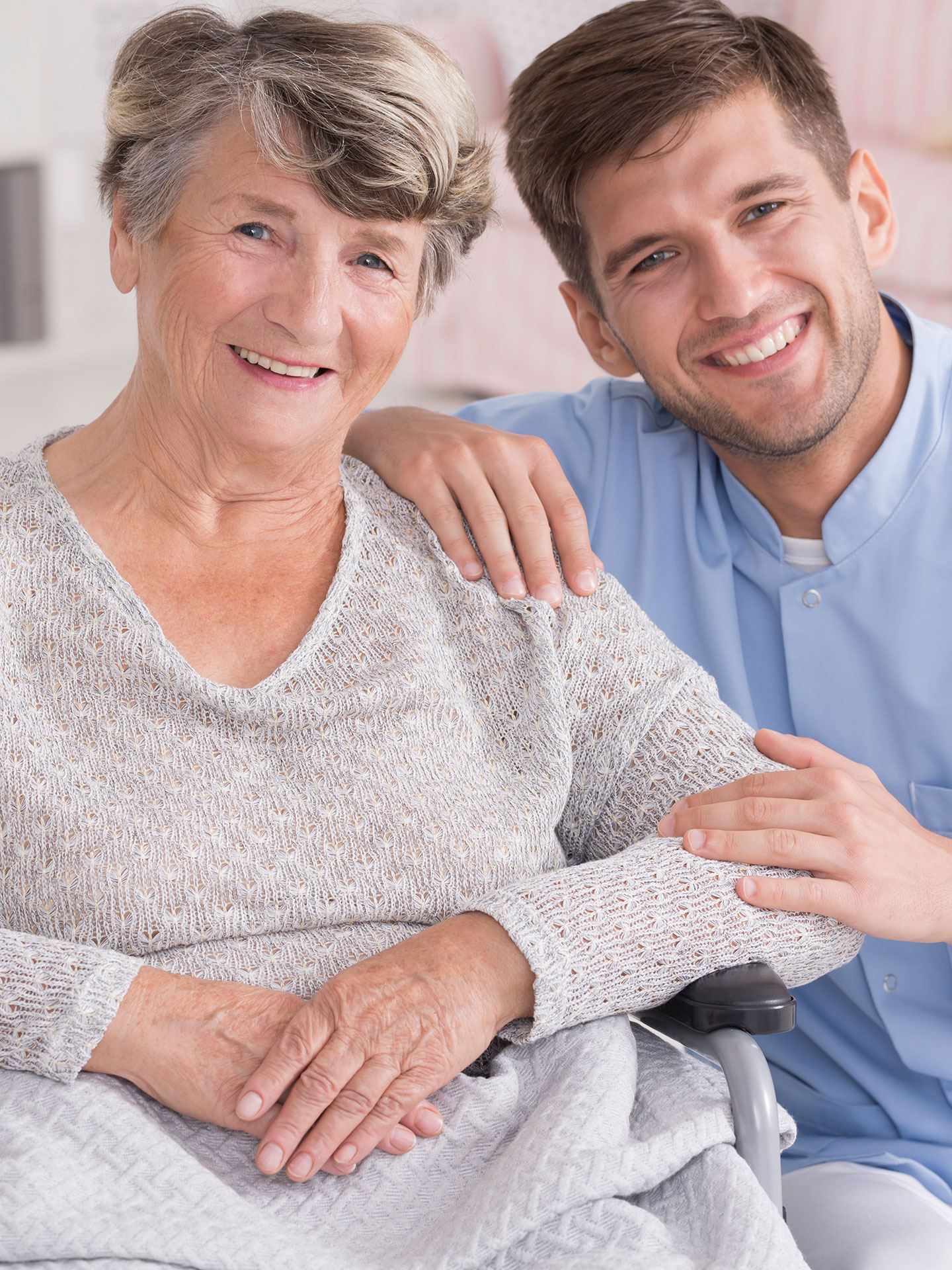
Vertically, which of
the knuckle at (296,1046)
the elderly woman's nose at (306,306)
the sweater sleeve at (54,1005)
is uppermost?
the elderly woman's nose at (306,306)

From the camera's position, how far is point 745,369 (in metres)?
1.73

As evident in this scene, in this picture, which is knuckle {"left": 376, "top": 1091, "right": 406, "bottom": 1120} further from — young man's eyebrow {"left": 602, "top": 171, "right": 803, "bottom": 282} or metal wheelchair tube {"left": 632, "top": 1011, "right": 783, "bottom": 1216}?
young man's eyebrow {"left": 602, "top": 171, "right": 803, "bottom": 282}

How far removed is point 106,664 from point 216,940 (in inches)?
12.1

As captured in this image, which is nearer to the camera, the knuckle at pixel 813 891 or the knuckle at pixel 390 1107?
the knuckle at pixel 390 1107

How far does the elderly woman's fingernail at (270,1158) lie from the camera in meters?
1.10

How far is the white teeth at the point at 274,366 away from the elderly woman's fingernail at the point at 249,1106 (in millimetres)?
742

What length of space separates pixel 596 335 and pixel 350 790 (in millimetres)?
931

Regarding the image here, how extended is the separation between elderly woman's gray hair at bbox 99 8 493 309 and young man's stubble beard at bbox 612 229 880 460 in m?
0.47

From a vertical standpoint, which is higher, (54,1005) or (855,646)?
(855,646)

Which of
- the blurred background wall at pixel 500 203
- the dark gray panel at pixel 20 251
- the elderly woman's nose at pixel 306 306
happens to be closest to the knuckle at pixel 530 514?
the elderly woman's nose at pixel 306 306

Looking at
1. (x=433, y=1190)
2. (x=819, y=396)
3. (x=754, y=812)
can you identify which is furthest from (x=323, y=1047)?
(x=819, y=396)

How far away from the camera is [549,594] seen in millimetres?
1495

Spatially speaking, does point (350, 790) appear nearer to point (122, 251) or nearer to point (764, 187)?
point (122, 251)

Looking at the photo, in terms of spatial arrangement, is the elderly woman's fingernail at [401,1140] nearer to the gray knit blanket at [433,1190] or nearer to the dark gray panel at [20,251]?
the gray knit blanket at [433,1190]
